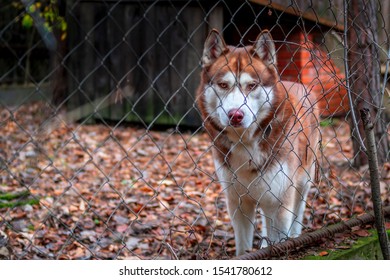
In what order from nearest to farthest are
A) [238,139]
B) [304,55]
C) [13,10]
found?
[238,139]
[304,55]
[13,10]

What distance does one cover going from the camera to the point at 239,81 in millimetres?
3164

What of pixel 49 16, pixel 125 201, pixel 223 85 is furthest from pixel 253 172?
pixel 49 16

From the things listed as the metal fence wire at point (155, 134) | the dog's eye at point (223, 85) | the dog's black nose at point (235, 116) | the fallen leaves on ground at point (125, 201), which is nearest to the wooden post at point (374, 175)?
the metal fence wire at point (155, 134)

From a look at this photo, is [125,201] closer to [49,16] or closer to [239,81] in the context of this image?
[239,81]

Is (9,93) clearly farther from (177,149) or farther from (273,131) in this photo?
(273,131)

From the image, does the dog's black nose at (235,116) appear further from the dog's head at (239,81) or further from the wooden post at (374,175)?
the wooden post at (374,175)

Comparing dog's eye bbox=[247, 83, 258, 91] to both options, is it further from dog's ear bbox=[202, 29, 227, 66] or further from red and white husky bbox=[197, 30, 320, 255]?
dog's ear bbox=[202, 29, 227, 66]

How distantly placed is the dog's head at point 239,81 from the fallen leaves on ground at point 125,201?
0.29 meters

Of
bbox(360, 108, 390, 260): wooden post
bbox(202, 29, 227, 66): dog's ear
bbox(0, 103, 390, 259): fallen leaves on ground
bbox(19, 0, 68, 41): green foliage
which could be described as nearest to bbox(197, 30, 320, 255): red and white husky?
bbox(202, 29, 227, 66): dog's ear

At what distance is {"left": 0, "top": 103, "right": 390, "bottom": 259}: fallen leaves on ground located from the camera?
10.6ft

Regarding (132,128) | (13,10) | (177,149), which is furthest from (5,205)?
(13,10)

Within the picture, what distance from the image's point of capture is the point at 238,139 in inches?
132

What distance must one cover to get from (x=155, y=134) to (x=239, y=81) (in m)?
4.84
